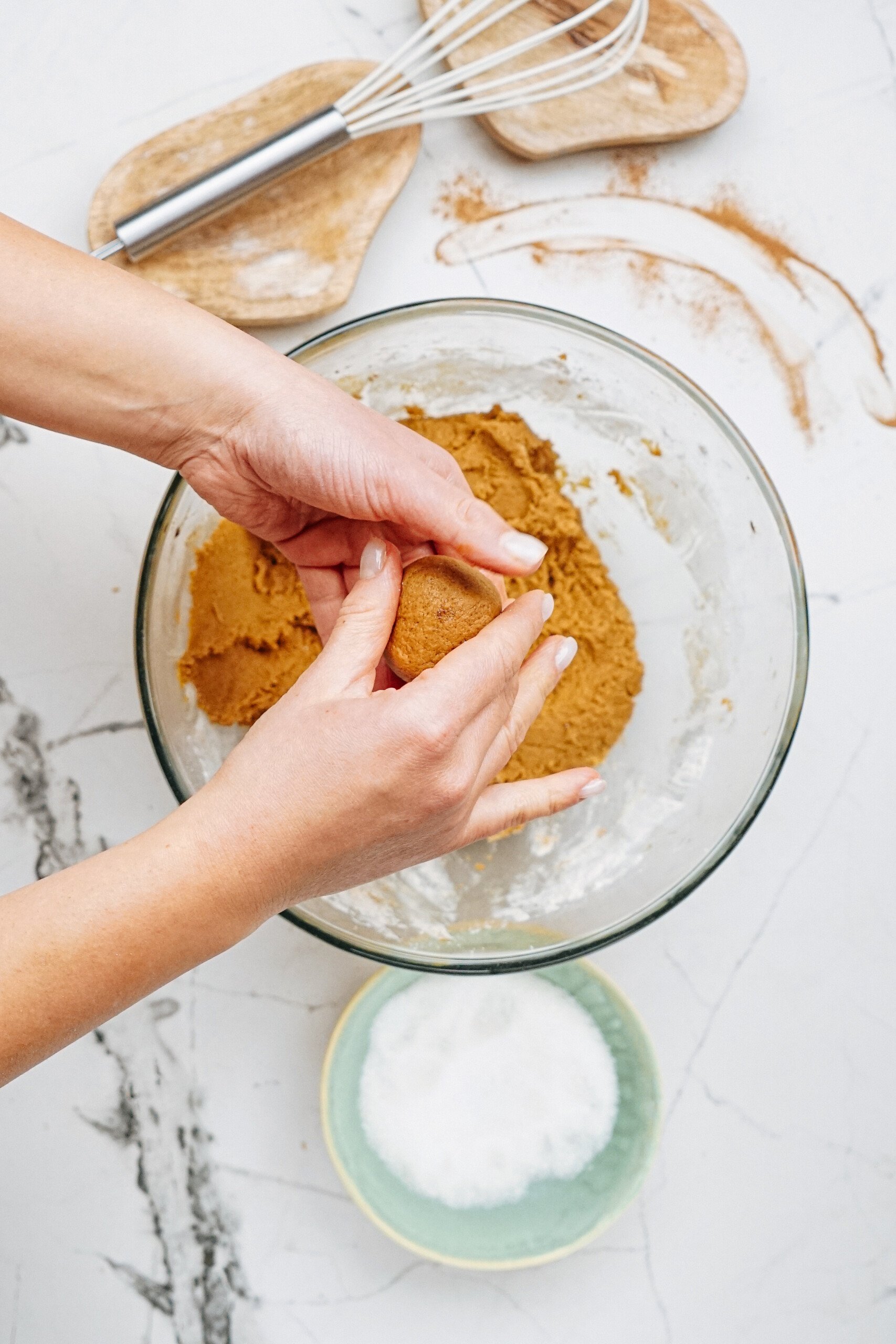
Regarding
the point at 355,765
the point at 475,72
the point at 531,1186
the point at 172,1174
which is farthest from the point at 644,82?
the point at 172,1174

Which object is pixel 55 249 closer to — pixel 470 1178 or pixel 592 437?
pixel 592 437

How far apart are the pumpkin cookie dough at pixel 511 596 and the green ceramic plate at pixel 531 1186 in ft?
1.19

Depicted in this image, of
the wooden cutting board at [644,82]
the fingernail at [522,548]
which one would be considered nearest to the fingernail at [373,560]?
the fingernail at [522,548]

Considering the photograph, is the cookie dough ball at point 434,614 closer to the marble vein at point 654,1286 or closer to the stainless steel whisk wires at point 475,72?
the stainless steel whisk wires at point 475,72

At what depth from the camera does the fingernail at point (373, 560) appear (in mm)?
973

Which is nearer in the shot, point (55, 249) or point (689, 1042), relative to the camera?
point (55, 249)

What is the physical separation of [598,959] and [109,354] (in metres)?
1.04

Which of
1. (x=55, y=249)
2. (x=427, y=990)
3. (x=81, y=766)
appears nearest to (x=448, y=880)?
(x=427, y=990)

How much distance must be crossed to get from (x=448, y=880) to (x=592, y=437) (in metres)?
0.65

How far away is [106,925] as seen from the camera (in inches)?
32.6

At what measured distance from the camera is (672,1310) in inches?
54.9

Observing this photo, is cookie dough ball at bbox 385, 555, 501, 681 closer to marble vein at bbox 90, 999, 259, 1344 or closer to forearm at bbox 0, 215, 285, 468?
forearm at bbox 0, 215, 285, 468

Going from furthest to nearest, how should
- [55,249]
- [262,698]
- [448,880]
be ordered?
1. [448,880]
2. [262,698]
3. [55,249]

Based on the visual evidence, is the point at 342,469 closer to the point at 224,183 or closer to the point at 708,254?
the point at 224,183
